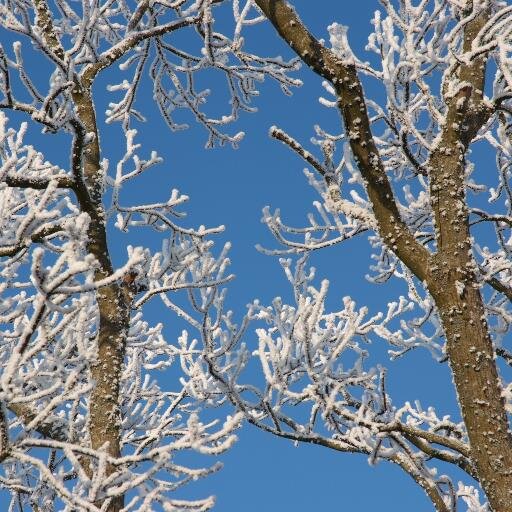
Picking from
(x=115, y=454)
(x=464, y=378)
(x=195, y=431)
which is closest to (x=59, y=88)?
(x=195, y=431)

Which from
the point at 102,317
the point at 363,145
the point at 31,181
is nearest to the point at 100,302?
the point at 102,317

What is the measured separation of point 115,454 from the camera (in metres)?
4.71

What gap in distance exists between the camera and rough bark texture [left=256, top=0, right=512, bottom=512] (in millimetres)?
3377

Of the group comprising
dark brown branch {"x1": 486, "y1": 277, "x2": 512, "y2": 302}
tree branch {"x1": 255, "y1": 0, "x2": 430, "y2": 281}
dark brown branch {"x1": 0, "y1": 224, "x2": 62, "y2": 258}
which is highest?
dark brown branch {"x1": 486, "y1": 277, "x2": 512, "y2": 302}

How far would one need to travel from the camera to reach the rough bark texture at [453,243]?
3377 mm

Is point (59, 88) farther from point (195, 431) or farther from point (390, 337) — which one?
point (390, 337)

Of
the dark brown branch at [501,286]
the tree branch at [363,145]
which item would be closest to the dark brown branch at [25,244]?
the tree branch at [363,145]

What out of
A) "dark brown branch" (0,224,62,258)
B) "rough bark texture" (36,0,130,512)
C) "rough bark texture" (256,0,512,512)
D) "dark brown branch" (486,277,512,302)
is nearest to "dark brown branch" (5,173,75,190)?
"rough bark texture" (36,0,130,512)

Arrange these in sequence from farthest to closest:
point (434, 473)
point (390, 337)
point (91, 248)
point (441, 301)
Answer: point (390, 337) < point (91, 248) < point (434, 473) < point (441, 301)

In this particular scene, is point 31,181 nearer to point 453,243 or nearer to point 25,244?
point 25,244

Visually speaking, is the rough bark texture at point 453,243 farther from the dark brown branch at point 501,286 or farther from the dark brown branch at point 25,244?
the dark brown branch at point 25,244

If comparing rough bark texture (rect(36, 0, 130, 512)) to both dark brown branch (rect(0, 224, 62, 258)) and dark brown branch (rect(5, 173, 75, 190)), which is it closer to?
dark brown branch (rect(5, 173, 75, 190))

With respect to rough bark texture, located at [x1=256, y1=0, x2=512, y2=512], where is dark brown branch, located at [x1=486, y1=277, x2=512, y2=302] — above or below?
above

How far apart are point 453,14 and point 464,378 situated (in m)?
3.16
